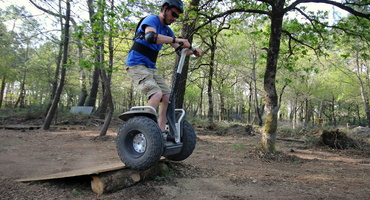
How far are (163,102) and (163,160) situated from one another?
1.35 metres

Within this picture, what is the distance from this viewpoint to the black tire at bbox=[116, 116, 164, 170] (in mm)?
2637

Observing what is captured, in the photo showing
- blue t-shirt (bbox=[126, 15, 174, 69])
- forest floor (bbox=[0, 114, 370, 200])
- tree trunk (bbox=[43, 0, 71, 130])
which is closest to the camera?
blue t-shirt (bbox=[126, 15, 174, 69])

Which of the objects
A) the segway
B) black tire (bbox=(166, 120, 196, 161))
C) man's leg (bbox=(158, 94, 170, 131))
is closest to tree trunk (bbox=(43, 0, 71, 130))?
man's leg (bbox=(158, 94, 170, 131))

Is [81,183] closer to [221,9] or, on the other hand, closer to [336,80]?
[221,9]

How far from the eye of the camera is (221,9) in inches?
302

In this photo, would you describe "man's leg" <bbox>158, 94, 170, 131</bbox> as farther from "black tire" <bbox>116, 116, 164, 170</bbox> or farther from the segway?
"black tire" <bbox>116, 116, 164, 170</bbox>

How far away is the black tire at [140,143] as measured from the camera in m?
2.64

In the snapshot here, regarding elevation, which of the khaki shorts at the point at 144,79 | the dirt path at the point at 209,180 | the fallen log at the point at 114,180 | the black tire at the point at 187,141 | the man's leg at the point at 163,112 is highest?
the khaki shorts at the point at 144,79

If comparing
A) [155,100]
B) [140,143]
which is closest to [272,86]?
[155,100]

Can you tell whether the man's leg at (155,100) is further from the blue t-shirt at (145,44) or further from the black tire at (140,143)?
the blue t-shirt at (145,44)

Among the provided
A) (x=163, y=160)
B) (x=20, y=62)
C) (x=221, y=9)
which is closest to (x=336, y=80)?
(x=221, y=9)

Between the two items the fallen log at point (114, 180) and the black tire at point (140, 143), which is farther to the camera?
the fallen log at point (114, 180)

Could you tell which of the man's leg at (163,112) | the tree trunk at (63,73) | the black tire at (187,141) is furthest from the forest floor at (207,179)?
Answer: the tree trunk at (63,73)

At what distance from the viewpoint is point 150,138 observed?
2.65 meters
